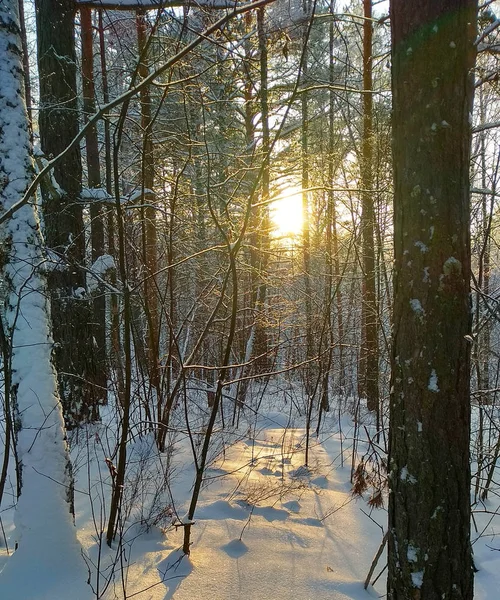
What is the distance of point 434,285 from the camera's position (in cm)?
161

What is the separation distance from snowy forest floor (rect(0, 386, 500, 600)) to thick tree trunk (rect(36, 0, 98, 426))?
122 cm

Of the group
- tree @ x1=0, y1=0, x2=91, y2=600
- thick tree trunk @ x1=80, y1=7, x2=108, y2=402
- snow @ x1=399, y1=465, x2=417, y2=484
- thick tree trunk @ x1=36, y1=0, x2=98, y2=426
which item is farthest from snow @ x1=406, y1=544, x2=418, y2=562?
thick tree trunk @ x1=80, y1=7, x2=108, y2=402

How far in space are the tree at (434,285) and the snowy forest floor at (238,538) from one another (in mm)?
936

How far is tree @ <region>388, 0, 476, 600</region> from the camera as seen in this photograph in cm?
159

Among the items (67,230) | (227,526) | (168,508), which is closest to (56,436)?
(168,508)

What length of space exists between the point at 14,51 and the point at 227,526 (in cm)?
359

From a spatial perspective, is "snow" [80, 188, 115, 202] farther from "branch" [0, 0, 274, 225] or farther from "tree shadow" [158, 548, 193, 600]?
"tree shadow" [158, 548, 193, 600]

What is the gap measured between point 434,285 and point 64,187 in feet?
16.0

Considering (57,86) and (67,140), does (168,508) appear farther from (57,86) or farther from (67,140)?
(57,86)

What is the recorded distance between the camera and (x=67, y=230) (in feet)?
16.8

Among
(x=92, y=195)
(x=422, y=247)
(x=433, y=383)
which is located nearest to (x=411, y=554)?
(x=433, y=383)

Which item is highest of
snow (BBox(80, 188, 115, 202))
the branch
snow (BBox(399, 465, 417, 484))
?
snow (BBox(80, 188, 115, 202))

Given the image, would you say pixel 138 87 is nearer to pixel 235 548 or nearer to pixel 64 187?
pixel 235 548

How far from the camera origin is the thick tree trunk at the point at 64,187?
196 inches
